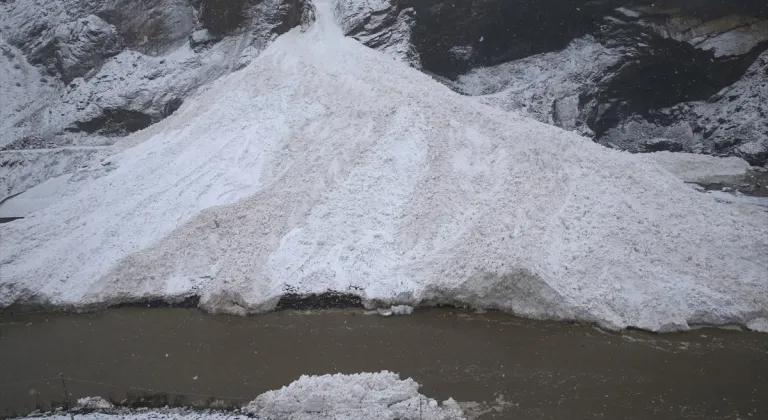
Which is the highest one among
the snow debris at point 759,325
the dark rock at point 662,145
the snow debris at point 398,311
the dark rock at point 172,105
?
the dark rock at point 172,105

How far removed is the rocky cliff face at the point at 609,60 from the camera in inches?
914

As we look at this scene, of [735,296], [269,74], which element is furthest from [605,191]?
[269,74]

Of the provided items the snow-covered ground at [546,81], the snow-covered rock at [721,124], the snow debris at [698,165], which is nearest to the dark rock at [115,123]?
the snow-covered ground at [546,81]

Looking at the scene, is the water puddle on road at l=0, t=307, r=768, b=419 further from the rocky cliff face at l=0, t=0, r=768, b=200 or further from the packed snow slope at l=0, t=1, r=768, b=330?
the rocky cliff face at l=0, t=0, r=768, b=200

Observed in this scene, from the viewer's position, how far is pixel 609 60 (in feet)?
78.7

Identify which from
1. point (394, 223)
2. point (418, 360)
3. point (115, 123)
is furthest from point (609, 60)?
point (115, 123)

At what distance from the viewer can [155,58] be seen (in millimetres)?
25828

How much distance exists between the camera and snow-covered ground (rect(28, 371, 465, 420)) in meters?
10.2

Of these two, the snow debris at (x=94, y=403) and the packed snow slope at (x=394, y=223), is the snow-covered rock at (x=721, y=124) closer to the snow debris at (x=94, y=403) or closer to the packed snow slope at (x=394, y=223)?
the packed snow slope at (x=394, y=223)

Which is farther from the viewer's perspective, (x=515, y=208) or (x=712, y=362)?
(x=515, y=208)

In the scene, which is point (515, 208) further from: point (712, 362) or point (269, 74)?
point (269, 74)

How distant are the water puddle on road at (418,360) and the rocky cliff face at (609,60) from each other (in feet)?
41.4

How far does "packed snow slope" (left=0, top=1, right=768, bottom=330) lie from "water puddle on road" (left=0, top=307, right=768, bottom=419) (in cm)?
66

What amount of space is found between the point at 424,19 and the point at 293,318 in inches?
640
